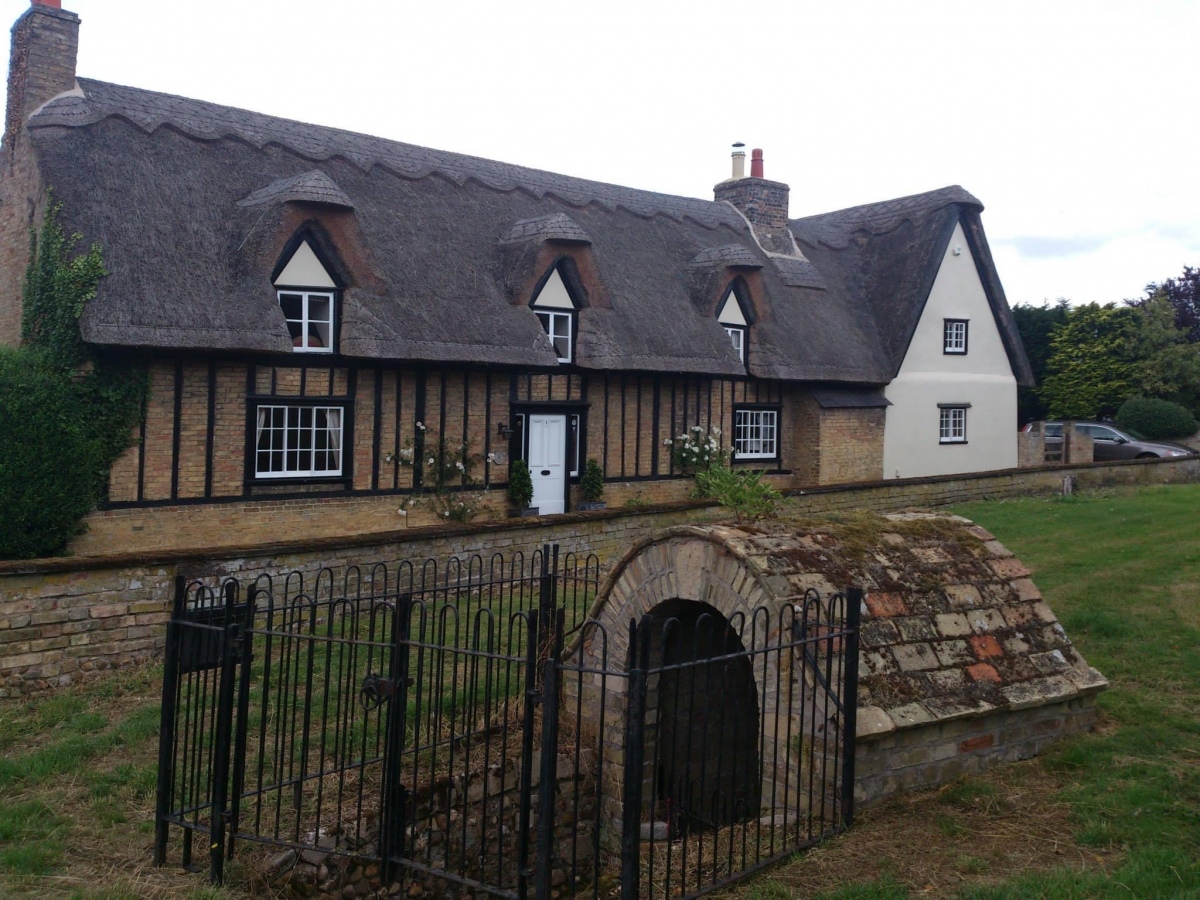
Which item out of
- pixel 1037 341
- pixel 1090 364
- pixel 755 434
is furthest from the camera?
pixel 1037 341

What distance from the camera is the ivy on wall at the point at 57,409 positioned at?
12031mm

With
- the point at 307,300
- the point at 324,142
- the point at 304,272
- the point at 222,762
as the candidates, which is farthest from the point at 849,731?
the point at 324,142

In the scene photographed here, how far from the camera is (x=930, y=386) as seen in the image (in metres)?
24.2

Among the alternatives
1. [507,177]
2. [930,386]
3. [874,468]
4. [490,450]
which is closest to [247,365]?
[490,450]

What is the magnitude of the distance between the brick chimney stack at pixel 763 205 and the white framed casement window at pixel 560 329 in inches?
308

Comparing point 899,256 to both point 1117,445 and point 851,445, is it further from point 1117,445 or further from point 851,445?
point 1117,445

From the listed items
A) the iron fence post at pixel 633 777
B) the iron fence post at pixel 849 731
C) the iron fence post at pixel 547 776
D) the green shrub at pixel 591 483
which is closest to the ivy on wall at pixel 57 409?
the green shrub at pixel 591 483

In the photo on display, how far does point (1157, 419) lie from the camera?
2997 centimetres

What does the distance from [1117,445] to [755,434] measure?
1341 cm

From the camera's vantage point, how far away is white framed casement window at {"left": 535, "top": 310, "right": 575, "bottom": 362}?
1764cm

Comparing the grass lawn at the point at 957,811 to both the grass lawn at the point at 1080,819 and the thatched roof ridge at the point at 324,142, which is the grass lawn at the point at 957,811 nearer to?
the grass lawn at the point at 1080,819

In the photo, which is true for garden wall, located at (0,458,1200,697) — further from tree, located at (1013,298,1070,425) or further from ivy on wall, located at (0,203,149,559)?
tree, located at (1013,298,1070,425)

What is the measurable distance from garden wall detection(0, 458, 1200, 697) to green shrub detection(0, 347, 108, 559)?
3.67 meters

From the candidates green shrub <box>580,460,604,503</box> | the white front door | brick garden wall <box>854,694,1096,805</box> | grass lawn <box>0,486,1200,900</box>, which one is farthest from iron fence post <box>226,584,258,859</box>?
green shrub <box>580,460,604,503</box>
